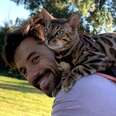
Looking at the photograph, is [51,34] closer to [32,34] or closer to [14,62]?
[32,34]

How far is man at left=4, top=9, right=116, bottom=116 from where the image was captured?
2289 millimetres

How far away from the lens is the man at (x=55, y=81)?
→ 2.29 m

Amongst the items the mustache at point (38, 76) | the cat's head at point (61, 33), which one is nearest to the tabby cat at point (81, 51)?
the cat's head at point (61, 33)

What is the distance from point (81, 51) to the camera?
256cm

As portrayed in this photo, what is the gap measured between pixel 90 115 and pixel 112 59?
1.29 ft

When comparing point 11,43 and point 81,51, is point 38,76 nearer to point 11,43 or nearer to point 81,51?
point 81,51

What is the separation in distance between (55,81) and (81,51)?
0.20 m

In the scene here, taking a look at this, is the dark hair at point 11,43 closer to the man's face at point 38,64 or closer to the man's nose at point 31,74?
the man's face at point 38,64

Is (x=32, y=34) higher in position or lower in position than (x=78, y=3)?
higher

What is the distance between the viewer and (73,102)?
2295mm

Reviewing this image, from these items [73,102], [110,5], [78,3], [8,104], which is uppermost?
[73,102]

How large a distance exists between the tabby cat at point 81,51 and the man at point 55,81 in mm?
45

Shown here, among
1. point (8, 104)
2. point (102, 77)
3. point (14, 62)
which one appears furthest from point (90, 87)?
point (8, 104)

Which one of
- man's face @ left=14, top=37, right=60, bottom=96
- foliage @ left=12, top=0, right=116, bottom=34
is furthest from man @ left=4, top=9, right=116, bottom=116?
foliage @ left=12, top=0, right=116, bottom=34
